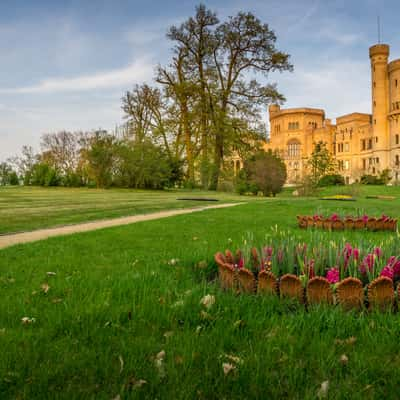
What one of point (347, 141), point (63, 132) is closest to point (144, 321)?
point (63, 132)

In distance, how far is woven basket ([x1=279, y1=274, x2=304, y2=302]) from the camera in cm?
223

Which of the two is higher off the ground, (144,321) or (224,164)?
(224,164)

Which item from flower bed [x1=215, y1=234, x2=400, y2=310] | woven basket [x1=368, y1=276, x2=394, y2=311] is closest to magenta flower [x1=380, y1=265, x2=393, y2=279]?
flower bed [x1=215, y1=234, x2=400, y2=310]

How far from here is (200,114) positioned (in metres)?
26.0

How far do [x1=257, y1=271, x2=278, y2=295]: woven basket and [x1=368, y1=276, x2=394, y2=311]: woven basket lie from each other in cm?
59

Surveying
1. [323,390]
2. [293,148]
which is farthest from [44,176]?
[293,148]

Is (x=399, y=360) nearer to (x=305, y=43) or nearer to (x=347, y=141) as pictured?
(x=305, y=43)

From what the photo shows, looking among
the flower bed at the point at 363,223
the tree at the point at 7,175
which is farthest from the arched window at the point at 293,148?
the flower bed at the point at 363,223

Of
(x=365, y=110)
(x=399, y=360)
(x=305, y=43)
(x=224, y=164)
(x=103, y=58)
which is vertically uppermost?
(x=365, y=110)

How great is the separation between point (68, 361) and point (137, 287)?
3.26ft

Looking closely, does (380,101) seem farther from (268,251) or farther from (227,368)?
(227,368)

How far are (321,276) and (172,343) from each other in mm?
1254

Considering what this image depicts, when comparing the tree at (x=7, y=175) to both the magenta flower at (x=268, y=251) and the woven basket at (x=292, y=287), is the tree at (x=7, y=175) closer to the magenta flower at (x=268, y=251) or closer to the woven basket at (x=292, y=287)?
the magenta flower at (x=268, y=251)

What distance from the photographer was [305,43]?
52.0 ft
